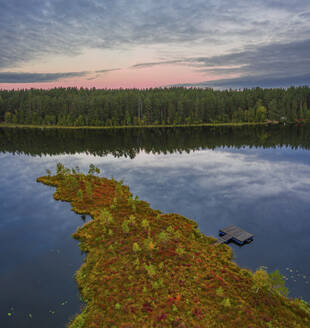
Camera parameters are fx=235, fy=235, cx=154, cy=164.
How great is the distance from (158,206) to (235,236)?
14504 mm

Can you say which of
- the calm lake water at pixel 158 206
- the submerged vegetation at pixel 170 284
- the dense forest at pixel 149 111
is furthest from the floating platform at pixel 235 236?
the dense forest at pixel 149 111

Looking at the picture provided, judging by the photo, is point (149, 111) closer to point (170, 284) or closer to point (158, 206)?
point (158, 206)

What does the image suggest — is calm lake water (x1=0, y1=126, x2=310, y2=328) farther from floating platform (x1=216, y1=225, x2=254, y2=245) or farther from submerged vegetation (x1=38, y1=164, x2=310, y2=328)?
submerged vegetation (x1=38, y1=164, x2=310, y2=328)

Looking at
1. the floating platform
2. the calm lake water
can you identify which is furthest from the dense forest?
the floating platform

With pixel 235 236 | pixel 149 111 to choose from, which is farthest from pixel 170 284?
pixel 149 111

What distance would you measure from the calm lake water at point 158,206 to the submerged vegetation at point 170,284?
6.60ft

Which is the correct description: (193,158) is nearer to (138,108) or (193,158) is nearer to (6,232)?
(6,232)

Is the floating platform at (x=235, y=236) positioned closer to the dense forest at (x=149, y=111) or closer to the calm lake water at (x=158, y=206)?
the calm lake water at (x=158, y=206)

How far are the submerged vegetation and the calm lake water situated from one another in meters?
2.01

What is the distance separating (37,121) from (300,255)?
185 metres

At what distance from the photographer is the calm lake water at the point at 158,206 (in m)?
22.8

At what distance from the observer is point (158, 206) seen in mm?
40719

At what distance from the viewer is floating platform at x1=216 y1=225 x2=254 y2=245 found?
2939cm

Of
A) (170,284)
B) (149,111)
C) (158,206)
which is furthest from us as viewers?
(149,111)
